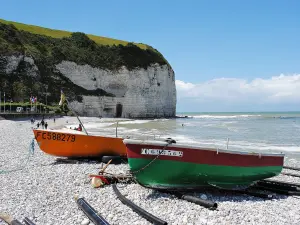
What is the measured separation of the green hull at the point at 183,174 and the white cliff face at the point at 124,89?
162 feet

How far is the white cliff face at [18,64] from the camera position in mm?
49125

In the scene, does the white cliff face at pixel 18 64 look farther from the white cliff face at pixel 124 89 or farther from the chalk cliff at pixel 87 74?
the white cliff face at pixel 124 89

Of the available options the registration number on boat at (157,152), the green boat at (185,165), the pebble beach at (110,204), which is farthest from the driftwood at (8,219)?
the registration number on boat at (157,152)

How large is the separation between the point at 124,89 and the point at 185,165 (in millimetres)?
56773

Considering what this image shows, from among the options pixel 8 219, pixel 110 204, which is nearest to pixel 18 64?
pixel 110 204

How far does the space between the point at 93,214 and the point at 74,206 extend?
102 centimetres

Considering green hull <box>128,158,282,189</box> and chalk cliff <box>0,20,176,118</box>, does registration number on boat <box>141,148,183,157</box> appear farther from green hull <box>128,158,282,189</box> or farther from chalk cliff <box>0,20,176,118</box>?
chalk cliff <box>0,20,176,118</box>

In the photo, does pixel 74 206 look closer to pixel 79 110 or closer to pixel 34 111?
pixel 34 111

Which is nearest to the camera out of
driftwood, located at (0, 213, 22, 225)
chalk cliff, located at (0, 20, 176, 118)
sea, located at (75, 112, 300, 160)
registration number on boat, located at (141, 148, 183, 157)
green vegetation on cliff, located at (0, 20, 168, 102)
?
driftwood, located at (0, 213, 22, 225)

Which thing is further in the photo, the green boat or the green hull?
the green hull

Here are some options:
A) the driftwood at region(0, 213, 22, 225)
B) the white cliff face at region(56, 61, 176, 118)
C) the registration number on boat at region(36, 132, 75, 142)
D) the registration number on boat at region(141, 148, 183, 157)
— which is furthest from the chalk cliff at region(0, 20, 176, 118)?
the driftwood at region(0, 213, 22, 225)

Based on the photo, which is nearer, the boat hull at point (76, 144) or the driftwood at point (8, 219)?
the driftwood at point (8, 219)

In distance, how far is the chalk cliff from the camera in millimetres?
51094

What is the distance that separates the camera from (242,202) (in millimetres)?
8438
